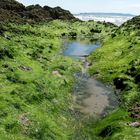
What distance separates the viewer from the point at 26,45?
303 feet

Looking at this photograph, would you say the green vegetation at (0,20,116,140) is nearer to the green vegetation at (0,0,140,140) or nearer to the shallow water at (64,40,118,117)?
the green vegetation at (0,0,140,140)

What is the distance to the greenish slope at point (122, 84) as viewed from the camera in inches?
1662

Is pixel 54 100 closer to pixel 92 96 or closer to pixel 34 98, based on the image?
pixel 34 98

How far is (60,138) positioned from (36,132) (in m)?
2.92

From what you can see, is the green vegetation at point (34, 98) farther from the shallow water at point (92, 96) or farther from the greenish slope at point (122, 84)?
the greenish slope at point (122, 84)

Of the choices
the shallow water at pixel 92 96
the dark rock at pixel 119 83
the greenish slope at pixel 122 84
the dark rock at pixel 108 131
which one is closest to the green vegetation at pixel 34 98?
the shallow water at pixel 92 96

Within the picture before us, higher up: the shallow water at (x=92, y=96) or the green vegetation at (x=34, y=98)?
the green vegetation at (x=34, y=98)

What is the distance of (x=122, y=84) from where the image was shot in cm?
6538

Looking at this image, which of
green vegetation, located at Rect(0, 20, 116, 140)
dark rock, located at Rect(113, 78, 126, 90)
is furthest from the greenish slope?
green vegetation, located at Rect(0, 20, 116, 140)

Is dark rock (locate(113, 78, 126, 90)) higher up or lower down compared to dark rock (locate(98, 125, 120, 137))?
lower down

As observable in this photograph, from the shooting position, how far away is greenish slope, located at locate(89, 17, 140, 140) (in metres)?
42.2

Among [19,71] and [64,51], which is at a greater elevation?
[19,71]

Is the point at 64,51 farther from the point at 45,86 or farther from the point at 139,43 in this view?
the point at 45,86

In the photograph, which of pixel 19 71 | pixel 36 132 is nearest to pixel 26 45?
pixel 19 71
